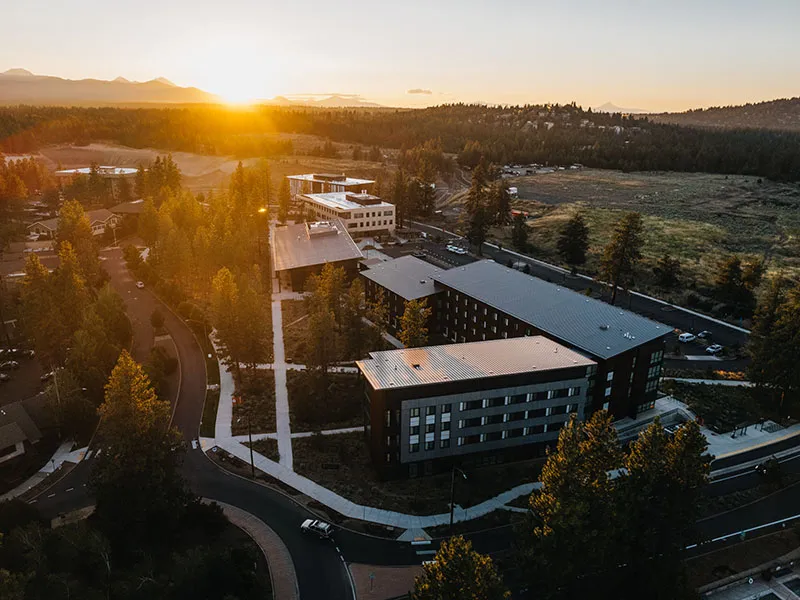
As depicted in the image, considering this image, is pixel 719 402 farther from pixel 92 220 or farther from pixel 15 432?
pixel 92 220

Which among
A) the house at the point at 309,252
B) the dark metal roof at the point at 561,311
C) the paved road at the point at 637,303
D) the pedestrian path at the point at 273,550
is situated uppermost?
the dark metal roof at the point at 561,311

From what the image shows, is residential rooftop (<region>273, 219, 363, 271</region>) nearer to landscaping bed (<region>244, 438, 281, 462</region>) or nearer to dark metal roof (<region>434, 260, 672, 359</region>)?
dark metal roof (<region>434, 260, 672, 359</region>)

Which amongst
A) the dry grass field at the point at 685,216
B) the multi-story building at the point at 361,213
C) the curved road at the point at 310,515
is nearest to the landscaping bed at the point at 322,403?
the curved road at the point at 310,515

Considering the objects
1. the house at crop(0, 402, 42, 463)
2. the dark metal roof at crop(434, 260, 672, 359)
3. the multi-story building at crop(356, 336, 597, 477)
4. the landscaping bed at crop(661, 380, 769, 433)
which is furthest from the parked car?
the landscaping bed at crop(661, 380, 769, 433)

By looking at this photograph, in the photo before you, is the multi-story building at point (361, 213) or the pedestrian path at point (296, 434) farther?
the multi-story building at point (361, 213)

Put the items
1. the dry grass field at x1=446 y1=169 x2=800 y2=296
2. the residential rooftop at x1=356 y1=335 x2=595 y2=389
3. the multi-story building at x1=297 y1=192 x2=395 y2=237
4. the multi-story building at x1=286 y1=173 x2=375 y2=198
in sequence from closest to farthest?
the residential rooftop at x1=356 y1=335 x2=595 y2=389 < the dry grass field at x1=446 y1=169 x2=800 y2=296 < the multi-story building at x1=297 y1=192 x2=395 y2=237 < the multi-story building at x1=286 y1=173 x2=375 y2=198

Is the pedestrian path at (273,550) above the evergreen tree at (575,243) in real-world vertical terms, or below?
below

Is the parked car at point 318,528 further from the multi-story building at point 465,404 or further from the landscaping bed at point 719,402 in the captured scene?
the landscaping bed at point 719,402
